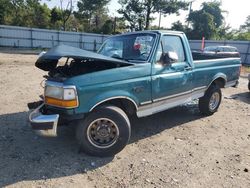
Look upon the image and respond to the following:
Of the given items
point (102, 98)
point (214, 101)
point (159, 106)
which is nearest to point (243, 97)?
point (214, 101)

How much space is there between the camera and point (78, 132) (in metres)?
4.00

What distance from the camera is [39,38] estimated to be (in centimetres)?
2802

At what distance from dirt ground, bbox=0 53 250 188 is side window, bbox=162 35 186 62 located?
1.57 m

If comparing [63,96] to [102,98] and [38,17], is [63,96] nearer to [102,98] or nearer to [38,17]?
[102,98]

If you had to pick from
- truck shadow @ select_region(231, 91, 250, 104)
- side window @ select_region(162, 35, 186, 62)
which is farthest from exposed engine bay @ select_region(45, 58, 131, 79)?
truck shadow @ select_region(231, 91, 250, 104)

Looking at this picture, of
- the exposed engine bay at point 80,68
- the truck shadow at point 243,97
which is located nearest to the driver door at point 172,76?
the exposed engine bay at point 80,68

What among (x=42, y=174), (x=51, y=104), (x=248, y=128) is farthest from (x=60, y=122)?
(x=248, y=128)

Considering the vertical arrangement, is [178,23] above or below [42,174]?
above

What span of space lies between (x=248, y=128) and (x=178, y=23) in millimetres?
37416

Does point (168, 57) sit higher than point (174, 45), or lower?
lower

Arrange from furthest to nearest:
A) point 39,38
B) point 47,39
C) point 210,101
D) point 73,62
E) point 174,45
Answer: point 47,39, point 39,38, point 210,101, point 174,45, point 73,62

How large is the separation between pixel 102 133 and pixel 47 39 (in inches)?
1041

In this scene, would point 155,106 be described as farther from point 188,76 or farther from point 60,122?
point 60,122

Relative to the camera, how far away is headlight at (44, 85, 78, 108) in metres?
3.73
